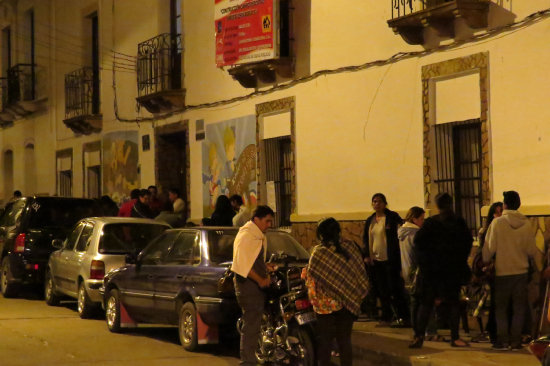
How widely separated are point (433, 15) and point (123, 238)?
587 cm

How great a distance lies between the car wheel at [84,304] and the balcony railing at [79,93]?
11.1 m

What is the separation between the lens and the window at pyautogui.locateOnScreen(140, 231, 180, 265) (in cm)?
1363

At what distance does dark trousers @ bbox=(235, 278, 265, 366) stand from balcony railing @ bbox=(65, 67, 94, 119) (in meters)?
17.0

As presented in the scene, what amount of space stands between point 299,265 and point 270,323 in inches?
56.9

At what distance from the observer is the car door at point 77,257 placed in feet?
53.9

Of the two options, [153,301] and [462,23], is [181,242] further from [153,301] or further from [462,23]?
[462,23]

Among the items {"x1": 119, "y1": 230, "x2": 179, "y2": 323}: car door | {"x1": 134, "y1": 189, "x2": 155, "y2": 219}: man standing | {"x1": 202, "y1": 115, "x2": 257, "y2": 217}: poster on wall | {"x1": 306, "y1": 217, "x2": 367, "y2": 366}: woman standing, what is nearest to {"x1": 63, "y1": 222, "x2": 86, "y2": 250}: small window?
{"x1": 134, "y1": 189, "x2": 155, "y2": 219}: man standing

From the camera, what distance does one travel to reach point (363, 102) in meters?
16.3

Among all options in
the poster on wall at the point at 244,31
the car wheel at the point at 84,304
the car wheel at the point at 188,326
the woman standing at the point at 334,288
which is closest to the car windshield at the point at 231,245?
the car wheel at the point at 188,326

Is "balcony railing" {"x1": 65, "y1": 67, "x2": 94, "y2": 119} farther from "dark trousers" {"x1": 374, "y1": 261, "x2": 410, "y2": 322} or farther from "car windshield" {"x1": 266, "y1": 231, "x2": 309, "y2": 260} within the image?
"car windshield" {"x1": 266, "y1": 231, "x2": 309, "y2": 260}

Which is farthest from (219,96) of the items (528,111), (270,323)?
(270,323)

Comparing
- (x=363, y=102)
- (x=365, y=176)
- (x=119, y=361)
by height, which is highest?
(x=363, y=102)

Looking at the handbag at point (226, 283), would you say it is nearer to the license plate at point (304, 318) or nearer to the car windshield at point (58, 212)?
the license plate at point (304, 318)

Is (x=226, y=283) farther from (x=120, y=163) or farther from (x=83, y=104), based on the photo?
(x=83, y=104)
